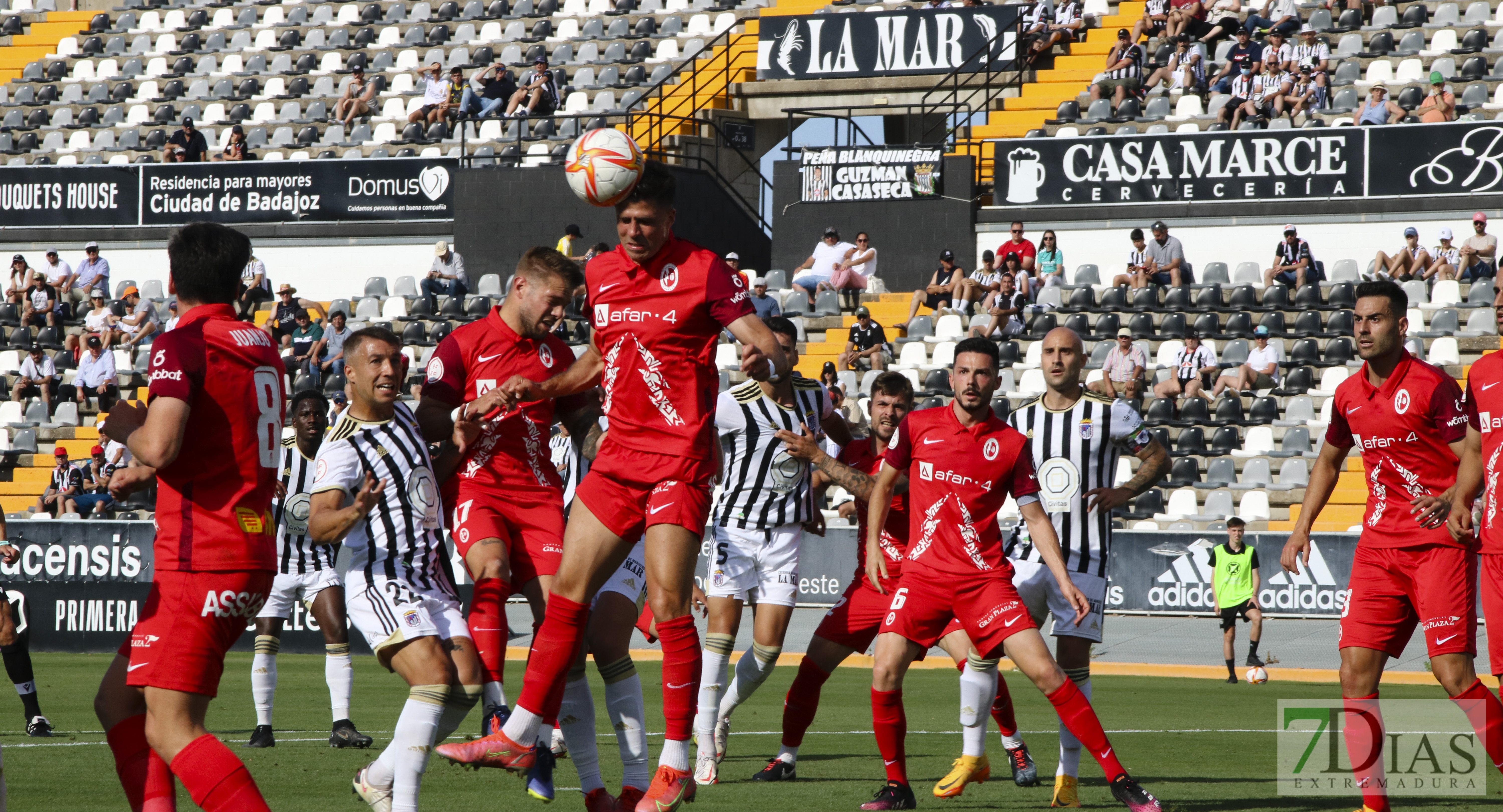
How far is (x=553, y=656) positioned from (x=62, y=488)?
822 inches

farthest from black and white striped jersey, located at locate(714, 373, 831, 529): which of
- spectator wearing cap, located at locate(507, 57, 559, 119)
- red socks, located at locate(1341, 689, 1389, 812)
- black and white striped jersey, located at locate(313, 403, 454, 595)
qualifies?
spectator wearing cap, located at locate(507, 57, 559, 119)

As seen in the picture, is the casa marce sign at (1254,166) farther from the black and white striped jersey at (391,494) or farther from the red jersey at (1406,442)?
the black and white striped jersey at (391,494)

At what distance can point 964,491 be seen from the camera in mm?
8055

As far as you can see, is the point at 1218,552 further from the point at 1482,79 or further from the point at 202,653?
the point at 202,653

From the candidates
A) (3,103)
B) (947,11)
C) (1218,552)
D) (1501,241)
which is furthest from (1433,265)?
(3,103)

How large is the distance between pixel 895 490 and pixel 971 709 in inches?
60.9

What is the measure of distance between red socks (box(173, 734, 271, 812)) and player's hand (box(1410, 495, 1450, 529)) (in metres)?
5.06

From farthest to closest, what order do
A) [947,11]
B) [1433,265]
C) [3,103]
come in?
[3,103]
[947,11]
[1433,265]

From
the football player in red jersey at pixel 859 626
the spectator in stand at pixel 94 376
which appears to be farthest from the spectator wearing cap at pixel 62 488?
the football player in red jersey at pixel 859 626

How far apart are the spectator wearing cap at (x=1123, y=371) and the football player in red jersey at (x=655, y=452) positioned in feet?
53.2

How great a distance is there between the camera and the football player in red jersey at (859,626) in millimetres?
8977

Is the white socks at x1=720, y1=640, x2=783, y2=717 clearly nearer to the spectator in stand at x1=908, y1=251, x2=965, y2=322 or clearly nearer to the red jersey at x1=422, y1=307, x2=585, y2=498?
the red jersey at x1=422, y1=307, x2=585, y2=498

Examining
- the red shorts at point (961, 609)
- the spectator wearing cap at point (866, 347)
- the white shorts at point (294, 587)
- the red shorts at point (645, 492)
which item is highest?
the spectator wearing cap at point (866, 347)

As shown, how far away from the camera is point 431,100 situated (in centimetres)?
3206
